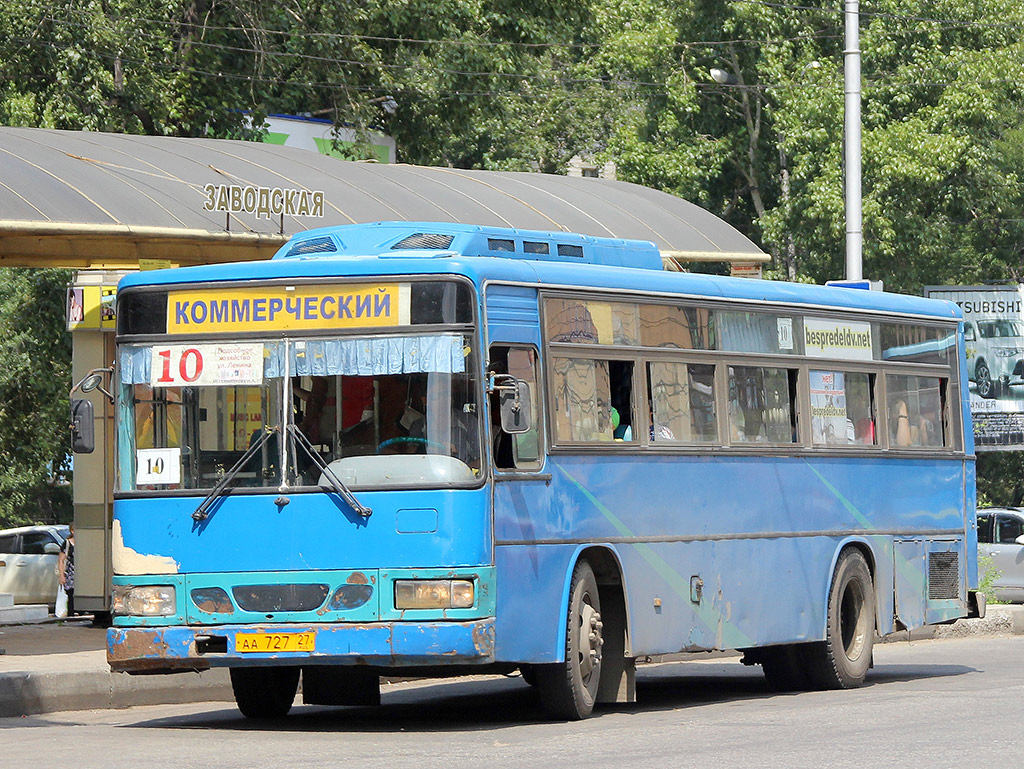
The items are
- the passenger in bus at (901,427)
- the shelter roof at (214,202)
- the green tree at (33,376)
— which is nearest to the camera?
the passenger in bus at (901,427)

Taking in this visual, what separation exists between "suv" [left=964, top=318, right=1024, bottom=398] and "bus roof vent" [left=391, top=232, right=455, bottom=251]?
1890 cm

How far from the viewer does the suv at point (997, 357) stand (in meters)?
29.3

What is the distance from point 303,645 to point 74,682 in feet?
9.59

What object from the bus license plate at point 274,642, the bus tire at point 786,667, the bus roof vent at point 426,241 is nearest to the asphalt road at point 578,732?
the bus tire at point 786,667

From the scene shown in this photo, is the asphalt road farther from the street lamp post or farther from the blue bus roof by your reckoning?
the street lamp post

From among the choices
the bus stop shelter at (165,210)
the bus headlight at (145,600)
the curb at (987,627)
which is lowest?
the curb at (987,627)

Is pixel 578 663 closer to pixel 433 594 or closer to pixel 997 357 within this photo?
pixel 433 594

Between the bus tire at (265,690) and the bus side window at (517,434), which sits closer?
the bus side window at (517,434)

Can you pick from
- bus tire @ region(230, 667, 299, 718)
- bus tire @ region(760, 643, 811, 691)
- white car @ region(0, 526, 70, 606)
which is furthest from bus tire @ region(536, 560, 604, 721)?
white car @ region(0, 526, 70, 606)

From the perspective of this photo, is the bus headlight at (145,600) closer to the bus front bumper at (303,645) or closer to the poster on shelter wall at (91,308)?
the bus front bumper at (303,645)

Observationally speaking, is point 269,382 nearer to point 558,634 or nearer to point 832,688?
point 558,634

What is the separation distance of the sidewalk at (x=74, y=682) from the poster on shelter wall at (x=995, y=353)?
54.4 feet

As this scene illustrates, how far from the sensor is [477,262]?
36.2 ft

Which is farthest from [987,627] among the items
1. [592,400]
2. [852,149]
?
[592,400]
